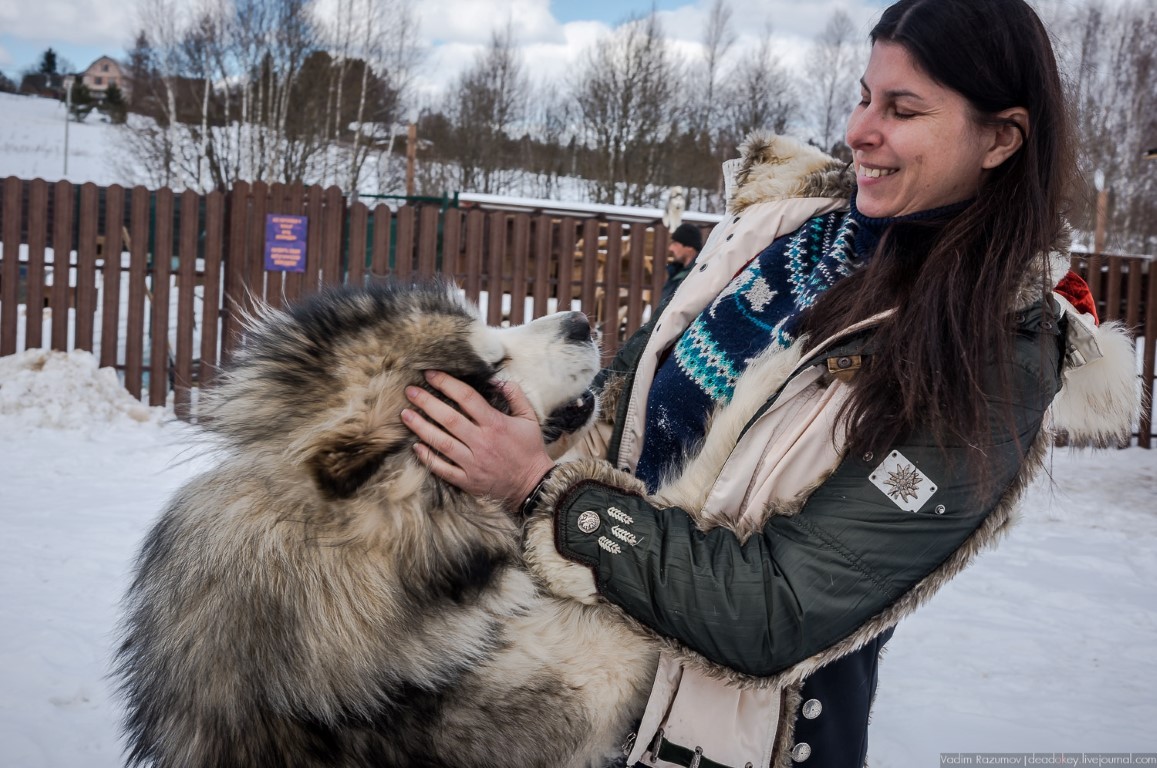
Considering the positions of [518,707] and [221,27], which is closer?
[518,707]

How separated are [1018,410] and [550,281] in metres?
8.13

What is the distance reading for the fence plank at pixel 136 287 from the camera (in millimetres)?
7992

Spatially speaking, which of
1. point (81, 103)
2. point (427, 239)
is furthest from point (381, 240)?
point (81, 103)

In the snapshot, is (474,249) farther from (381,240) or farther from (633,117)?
(633,117)

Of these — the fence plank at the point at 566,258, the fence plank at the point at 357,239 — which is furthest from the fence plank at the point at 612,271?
the fence plank at the point at 357,239

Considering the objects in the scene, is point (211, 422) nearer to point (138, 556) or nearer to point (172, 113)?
point (138, 556)

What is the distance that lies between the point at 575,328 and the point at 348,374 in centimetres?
57

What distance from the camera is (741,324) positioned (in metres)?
1.50

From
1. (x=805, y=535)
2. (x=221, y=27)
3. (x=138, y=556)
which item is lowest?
(x=138, y=556)

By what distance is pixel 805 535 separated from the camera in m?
1.11

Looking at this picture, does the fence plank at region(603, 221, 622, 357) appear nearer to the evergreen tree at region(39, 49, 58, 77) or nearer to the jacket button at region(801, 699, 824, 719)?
the jacket button at region(801, 699, 824, 719)

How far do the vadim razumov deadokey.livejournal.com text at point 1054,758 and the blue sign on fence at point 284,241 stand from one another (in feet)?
25.1

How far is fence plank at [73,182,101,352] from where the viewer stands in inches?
313

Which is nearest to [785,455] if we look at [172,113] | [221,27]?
[172,113]
